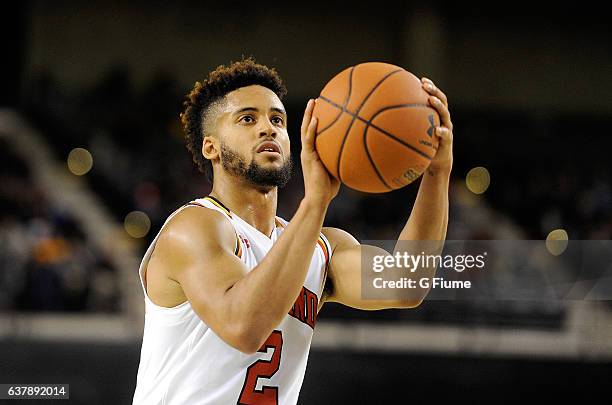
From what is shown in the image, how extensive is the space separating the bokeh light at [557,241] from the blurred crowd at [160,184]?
0.35ft

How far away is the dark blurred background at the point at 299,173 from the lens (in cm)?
611

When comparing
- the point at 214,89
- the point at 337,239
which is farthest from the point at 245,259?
the point at 214,89

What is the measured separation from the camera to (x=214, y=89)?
337 centimetres

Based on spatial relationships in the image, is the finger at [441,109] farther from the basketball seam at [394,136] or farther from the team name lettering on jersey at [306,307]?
the team name lettering on jersey at [306,307]

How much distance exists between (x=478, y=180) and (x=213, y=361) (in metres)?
9.16

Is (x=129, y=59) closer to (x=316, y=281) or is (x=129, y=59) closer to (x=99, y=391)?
(x=99, y=391)

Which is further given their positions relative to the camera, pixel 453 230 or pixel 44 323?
pixel 453 230

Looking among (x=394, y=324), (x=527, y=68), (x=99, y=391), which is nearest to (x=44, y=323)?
(x=99, y=391)

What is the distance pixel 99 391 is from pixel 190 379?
3.12 metres

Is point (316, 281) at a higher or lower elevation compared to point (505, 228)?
lower

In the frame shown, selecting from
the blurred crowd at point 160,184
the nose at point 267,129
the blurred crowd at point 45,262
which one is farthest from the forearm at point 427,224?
the blurred crowd at point 45,262

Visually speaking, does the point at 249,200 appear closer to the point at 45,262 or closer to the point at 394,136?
the point at 394,136

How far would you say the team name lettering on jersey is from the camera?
305 centimetres

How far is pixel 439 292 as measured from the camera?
284 inches
